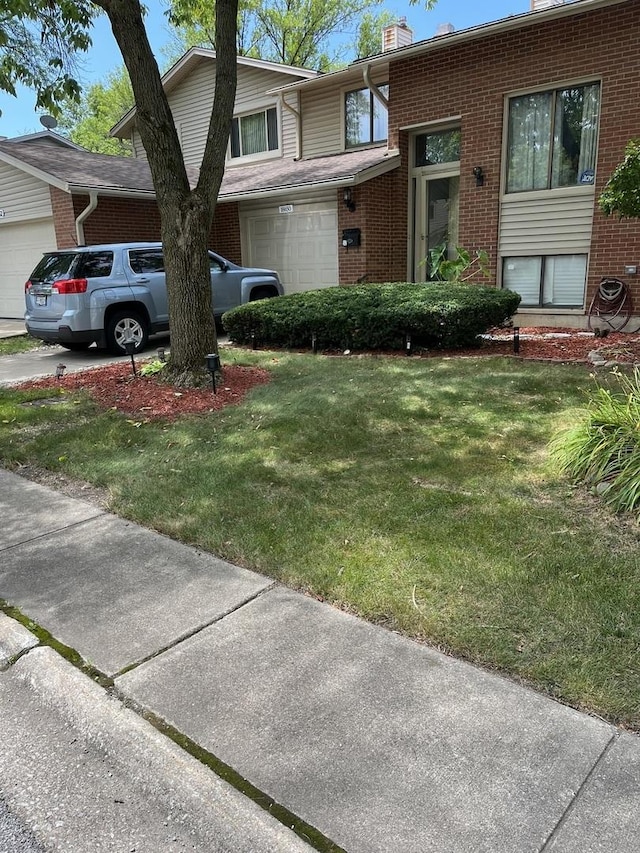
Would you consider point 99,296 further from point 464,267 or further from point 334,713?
point 334,713

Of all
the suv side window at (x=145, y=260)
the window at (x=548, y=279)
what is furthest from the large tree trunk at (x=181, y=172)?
the window at (x=548, y=279)

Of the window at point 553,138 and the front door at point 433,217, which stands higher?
the window at point 553,138

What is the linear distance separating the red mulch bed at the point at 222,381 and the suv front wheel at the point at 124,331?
3.55 ft

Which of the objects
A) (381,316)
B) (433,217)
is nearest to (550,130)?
(433,217)

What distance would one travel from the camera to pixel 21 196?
15688 millimetres

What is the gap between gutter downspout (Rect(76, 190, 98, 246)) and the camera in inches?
550

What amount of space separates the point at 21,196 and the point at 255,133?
655cm

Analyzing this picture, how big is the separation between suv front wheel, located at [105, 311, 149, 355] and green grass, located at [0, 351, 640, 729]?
11.0 feet

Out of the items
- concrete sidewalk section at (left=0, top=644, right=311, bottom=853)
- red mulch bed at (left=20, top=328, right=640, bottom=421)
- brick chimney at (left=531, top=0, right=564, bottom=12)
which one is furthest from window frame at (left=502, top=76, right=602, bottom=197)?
concrete sidewalk section at (left=0, top=644, right=311, bottom=853)

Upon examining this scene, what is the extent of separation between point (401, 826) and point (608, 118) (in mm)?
11262

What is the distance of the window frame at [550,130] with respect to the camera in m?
10.6

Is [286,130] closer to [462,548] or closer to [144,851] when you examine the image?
[462,548]

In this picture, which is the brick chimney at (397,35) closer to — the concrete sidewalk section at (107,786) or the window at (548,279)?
the window at (548,279)

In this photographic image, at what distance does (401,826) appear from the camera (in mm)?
1963
